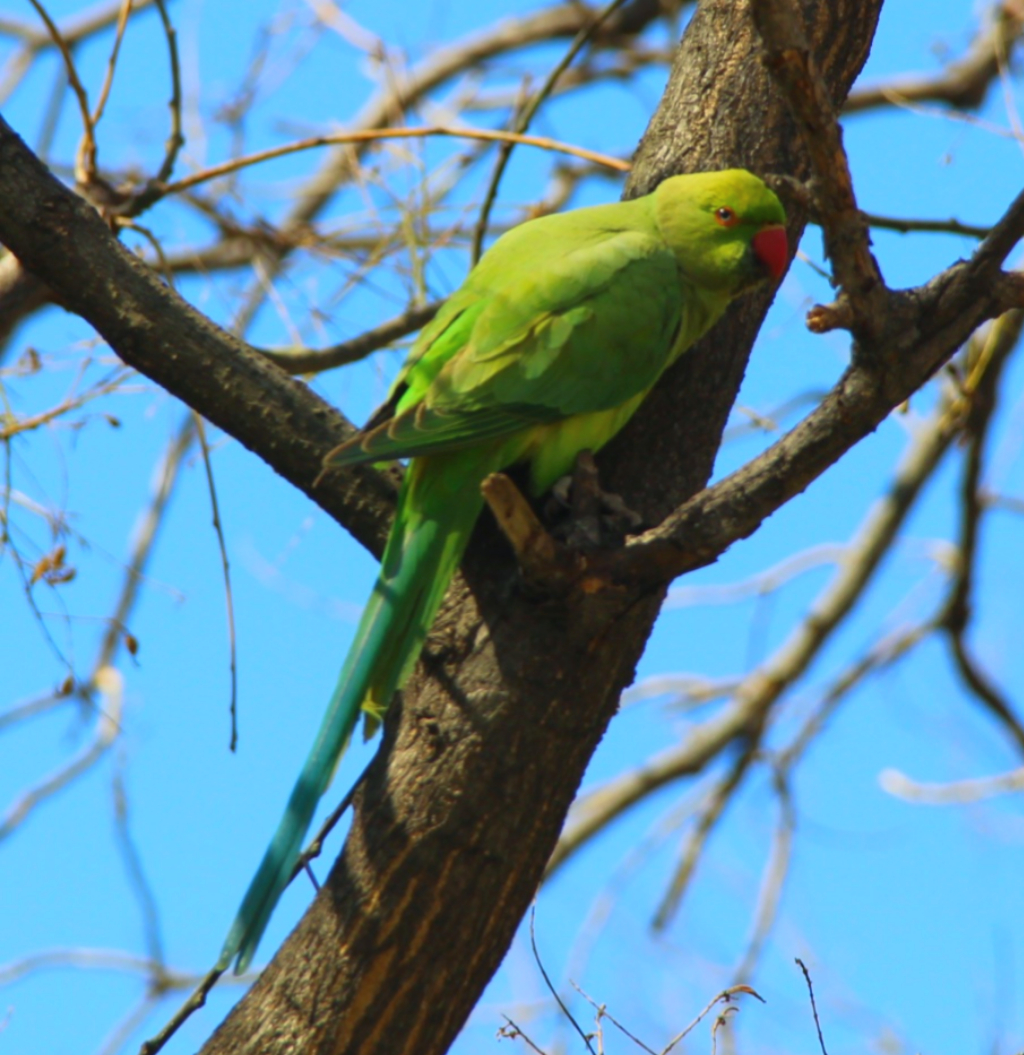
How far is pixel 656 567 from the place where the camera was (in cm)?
210

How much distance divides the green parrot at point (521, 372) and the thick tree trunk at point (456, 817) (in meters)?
0.09

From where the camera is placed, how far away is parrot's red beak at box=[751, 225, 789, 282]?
9.42ft

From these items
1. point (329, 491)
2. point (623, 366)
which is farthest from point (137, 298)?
point (623, 366)

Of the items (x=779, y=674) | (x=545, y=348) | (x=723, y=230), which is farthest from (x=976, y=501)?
(x=545, y=348)

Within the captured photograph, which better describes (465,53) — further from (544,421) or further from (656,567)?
(656,567)

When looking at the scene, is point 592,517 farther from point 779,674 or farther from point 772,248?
point 779,674

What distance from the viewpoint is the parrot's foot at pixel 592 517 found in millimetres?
2186

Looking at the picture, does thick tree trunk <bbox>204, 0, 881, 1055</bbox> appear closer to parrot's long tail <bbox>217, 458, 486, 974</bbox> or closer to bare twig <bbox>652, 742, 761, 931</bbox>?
parrot's long tail <bbox>217, 458, 486, 974</bbox>

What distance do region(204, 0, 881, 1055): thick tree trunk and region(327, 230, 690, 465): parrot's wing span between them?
0.80 feet

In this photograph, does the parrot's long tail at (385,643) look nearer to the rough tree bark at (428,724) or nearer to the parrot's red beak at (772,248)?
the rough tree bark at (428,724)

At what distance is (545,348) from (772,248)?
61 centimetres

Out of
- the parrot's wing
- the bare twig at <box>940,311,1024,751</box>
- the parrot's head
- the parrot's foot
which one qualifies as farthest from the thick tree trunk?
the bare twig at <box>940,311,1024,751</box>

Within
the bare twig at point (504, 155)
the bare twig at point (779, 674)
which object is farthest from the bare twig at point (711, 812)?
the bare twig at point (504, 155)

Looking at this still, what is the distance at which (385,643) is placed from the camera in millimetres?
2377
